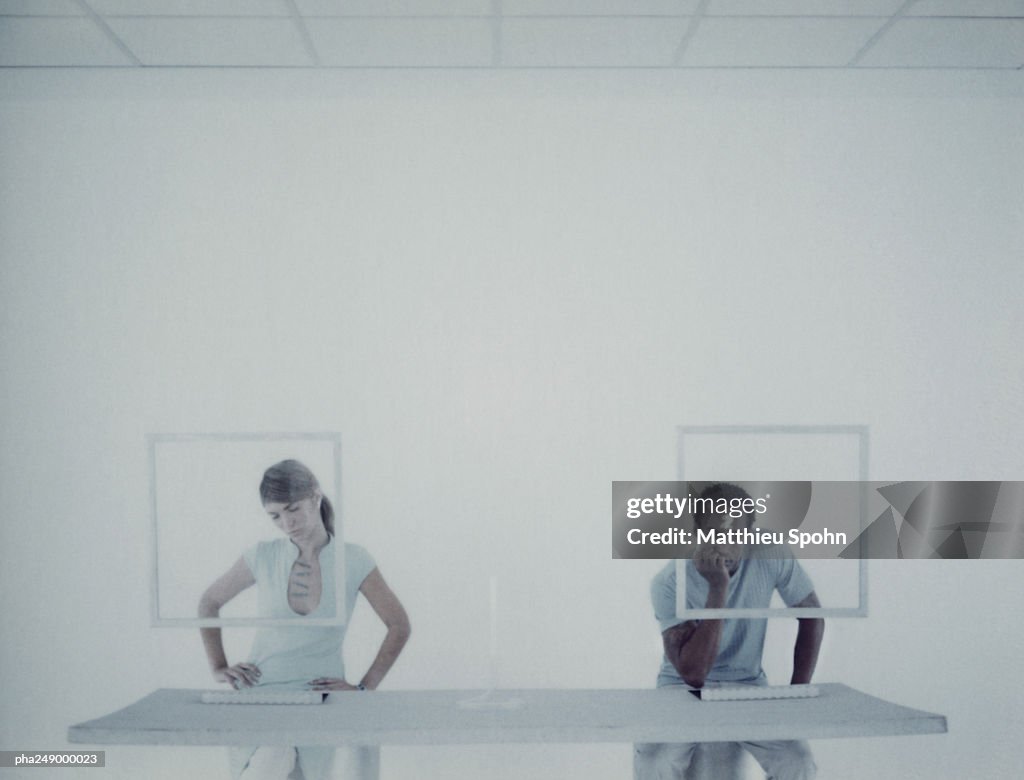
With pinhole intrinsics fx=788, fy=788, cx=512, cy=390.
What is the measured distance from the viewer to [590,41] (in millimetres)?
2600

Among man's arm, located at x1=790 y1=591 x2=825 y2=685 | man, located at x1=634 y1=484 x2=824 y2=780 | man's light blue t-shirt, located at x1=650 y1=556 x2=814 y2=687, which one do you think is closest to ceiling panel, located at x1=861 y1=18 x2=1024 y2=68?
man, located at x1=634 y1=484 x2=824 y2=780

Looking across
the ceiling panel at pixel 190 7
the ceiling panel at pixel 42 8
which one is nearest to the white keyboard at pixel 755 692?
the ceiling panel at pixel 190 7

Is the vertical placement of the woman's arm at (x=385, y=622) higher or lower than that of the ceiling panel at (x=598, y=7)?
lower

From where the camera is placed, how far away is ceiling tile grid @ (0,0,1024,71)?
2404 millimetres

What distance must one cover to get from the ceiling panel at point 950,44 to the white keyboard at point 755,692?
Result: 2.11 meters

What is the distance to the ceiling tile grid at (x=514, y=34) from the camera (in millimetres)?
2404

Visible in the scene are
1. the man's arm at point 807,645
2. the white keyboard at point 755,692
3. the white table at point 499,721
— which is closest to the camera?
the white table at point 499,721

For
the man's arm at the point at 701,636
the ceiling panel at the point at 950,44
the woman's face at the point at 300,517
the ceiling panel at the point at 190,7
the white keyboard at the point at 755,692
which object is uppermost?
the ceiling panel at the point at 190,7

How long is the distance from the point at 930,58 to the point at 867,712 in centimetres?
217

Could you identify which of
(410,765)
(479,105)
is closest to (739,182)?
(479,105)

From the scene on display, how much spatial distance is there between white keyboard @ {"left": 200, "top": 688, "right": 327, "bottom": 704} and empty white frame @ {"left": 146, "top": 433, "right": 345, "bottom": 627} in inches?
8.5

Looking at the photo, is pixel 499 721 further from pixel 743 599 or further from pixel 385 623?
pixel 743 599

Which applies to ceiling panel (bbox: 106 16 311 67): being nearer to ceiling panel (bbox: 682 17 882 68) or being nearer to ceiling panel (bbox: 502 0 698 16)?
ceiling panel (bbox: 502 0 698 16)

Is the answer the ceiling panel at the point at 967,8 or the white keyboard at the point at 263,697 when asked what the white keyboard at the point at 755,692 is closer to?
the white keyboard at the point at 263,697
